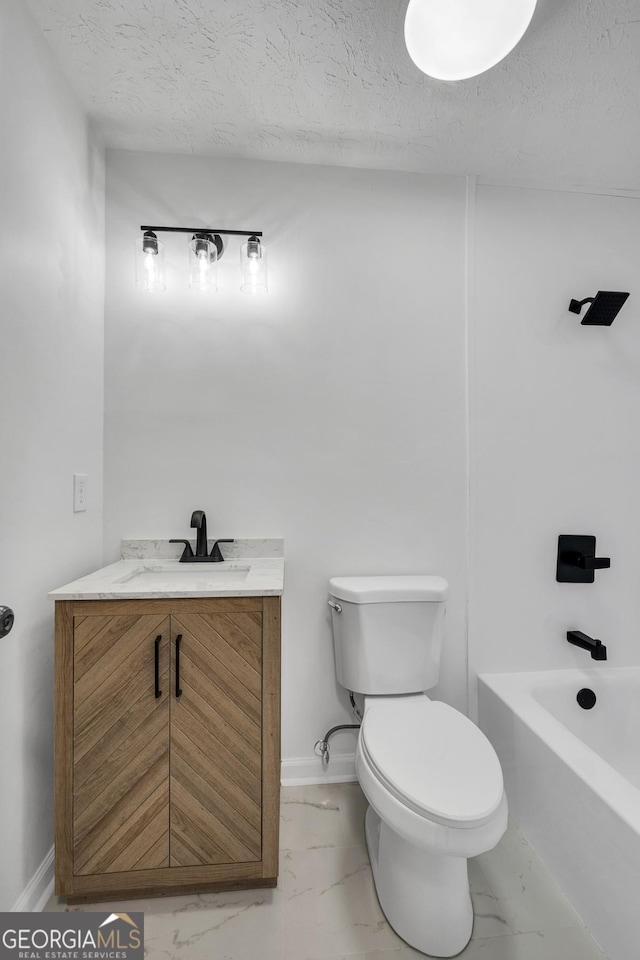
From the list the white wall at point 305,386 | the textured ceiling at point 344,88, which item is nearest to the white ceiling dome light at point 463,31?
the textured ceiling at point 344,88

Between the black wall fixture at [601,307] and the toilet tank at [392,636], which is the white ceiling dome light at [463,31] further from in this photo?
the toilet tank at [392,636]

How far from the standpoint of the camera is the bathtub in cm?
113

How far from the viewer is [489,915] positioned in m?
1.25

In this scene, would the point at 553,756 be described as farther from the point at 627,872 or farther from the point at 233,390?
the point at 233,390

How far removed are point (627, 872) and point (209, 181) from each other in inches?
95.6

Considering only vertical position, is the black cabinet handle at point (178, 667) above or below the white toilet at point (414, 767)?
above

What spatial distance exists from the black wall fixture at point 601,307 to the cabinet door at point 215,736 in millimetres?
1703

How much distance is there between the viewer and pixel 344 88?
1.46 m

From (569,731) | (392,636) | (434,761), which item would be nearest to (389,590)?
(392,636)

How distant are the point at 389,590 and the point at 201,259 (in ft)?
4.32

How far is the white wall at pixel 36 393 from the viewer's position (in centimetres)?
114

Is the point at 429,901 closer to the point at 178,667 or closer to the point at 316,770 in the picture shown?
the point at 316,770

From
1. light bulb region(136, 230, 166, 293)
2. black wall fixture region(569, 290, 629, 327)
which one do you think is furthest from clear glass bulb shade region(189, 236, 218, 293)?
black wall fixture region(569, 290, 629, 327)

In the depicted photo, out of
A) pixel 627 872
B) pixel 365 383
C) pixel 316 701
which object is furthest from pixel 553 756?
pixel 365 383
